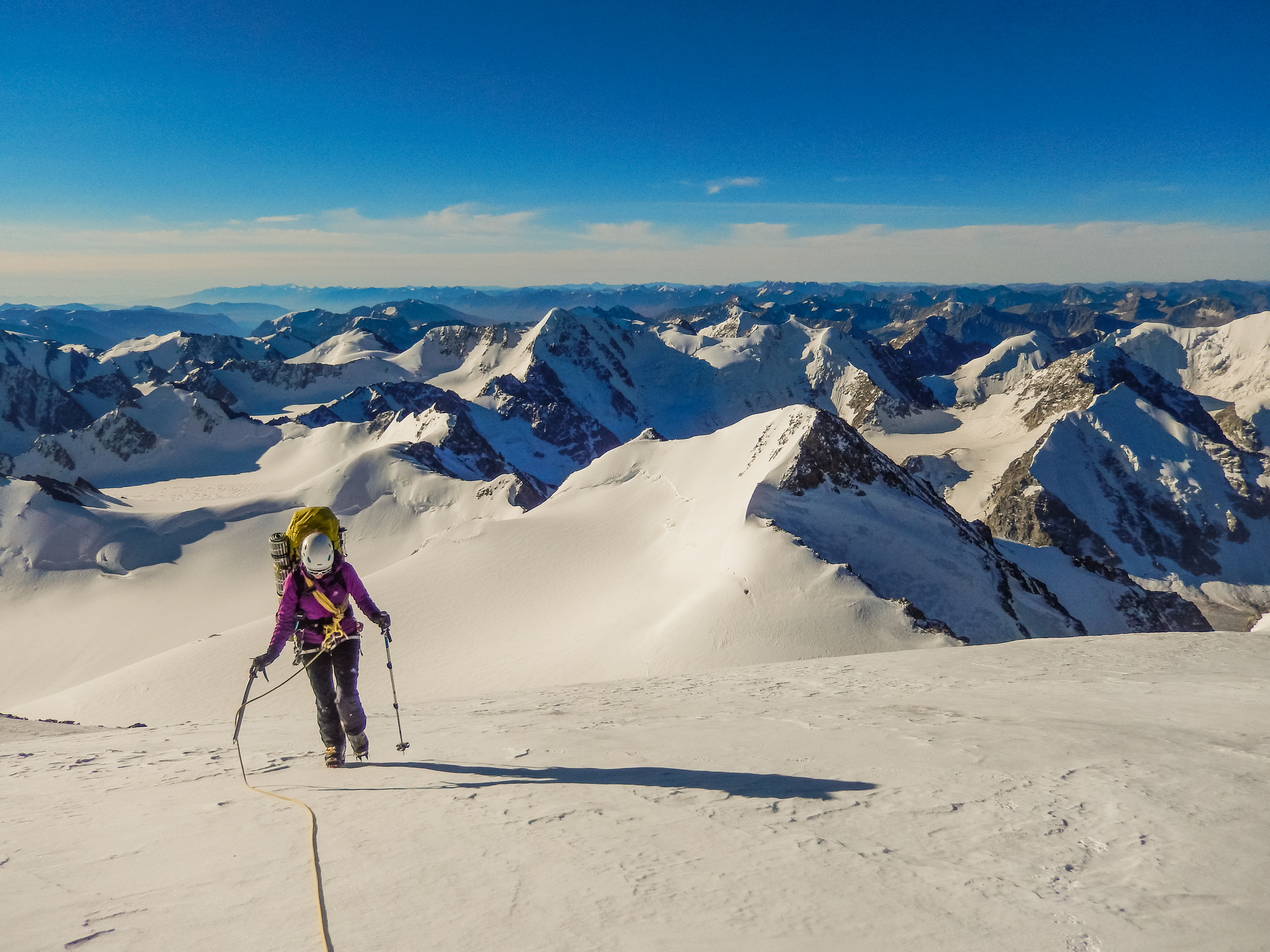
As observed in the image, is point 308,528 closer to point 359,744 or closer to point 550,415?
point 359,744

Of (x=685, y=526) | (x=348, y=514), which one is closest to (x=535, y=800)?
(x=685, y=526)

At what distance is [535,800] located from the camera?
5004 millimetres

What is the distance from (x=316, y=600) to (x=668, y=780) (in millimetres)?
3903

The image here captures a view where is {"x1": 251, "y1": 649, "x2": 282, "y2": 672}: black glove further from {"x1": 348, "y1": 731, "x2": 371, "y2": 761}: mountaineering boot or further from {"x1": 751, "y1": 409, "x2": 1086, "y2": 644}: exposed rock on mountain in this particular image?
{"x1": 751, "y1": 409, "x2": 1086, "y2": 644}: exposed rock on mountain

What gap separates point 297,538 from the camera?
677cm

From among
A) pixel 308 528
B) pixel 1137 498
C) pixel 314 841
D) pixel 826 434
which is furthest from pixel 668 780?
pixel 1137 498

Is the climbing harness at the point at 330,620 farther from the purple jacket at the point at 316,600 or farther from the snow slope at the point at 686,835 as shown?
the snow slope at the point at 686,835

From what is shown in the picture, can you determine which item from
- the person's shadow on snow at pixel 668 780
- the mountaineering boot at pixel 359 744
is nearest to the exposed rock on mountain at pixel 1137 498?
the person's shadow on snow at pixel 668 780

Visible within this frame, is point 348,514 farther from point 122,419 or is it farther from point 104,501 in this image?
point 122,419

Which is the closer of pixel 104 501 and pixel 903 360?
pixel 104 501

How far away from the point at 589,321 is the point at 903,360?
259 feet

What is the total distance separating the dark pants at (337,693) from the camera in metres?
6.67

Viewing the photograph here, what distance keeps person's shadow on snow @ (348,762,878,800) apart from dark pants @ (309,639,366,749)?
1.12 meters

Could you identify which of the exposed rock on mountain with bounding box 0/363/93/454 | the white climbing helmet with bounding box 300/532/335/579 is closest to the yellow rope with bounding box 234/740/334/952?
the white climbing helmet with bounding box 300/532/335/579
